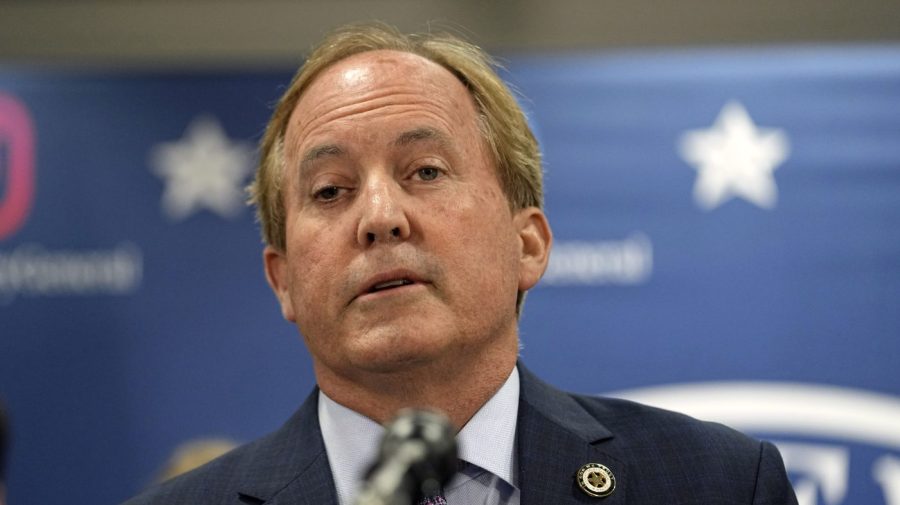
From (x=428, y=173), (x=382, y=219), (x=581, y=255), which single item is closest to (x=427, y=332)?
(x=382, y=219)

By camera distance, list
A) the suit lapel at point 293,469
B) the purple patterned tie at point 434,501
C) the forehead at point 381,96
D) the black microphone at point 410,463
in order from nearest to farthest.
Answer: the black microphone at point 410,463, the purple patterned tie at point 434,501, the suit lapel at point 293,469, the forehead at point 381,96

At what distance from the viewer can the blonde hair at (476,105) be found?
8.13ft

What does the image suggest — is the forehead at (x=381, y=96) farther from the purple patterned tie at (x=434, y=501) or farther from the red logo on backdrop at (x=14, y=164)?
the red logo on backdrop at (x=14, y=164)

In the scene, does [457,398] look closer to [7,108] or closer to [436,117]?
[436,117]

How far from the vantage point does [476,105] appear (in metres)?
2.49

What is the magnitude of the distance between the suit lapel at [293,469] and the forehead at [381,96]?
0.61 metres

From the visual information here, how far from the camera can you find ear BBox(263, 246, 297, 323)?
2.50 m

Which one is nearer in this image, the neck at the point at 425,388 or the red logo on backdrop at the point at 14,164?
the neck at the point at 425,388

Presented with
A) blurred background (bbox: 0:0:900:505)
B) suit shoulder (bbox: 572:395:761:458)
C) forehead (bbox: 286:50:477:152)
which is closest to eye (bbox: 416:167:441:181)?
forehead (bbox: 286:50:477:152)

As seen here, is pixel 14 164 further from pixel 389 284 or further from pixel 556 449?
pixel 556 449

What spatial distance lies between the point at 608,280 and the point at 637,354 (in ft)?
1.12

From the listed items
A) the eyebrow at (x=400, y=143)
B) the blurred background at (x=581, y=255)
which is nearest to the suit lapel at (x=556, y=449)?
the eyebrow at (x=400, y=143)

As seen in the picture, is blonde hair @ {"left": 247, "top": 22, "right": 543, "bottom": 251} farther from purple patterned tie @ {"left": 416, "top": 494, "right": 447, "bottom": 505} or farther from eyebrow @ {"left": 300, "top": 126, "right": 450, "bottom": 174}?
purple patterned tie @ {"left": 416, "top": 494, "right": 447, "bottom": 505}

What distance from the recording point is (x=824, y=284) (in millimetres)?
4707
